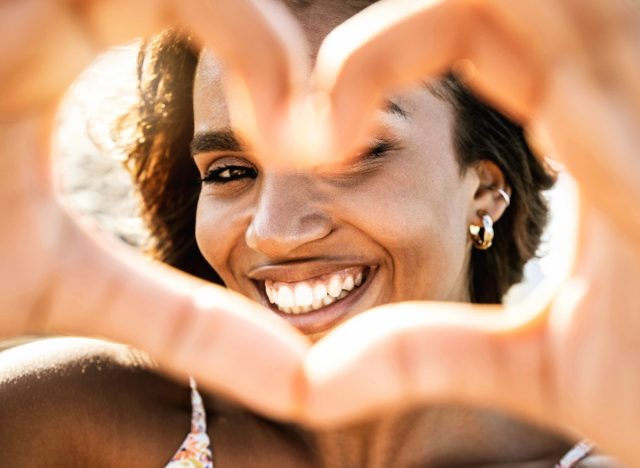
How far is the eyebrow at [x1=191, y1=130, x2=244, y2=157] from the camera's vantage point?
1.82 meters

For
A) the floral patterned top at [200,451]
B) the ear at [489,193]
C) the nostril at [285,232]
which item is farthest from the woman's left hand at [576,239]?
the ear at [489,193]

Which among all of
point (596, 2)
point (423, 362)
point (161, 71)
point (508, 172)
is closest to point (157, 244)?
point (161, 71)

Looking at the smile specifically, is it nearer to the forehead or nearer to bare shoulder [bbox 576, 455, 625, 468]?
the forehead

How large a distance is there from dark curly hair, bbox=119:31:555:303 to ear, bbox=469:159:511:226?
0.02 metres

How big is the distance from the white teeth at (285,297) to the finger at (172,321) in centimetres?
91

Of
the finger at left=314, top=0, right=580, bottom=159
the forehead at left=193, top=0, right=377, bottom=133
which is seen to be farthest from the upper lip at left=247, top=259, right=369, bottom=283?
the finger at left=314, top=0, right=580, bottom=159

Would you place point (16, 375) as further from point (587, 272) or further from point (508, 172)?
point (587, 272)

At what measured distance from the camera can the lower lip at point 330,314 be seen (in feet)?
5.93

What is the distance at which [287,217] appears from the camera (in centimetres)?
171

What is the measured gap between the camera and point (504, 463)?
1.82 m

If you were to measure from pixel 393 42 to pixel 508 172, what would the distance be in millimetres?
1276

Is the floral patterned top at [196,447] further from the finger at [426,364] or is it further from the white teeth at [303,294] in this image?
the finger at [426,364]

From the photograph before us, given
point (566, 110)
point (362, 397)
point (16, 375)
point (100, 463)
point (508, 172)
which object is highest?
point (566, 110)

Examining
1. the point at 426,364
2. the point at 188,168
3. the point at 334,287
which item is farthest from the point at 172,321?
the point at 188,168
